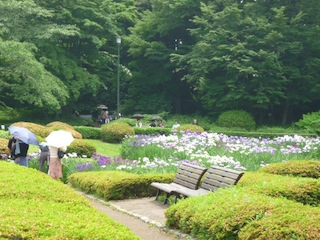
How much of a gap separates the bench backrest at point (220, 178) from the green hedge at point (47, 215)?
10.1 feet

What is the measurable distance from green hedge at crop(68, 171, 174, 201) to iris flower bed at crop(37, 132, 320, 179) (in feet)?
4.31

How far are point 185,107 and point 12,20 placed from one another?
18.5m

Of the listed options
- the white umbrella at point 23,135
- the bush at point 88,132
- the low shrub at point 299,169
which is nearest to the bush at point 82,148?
the white umbrella at point 23,135

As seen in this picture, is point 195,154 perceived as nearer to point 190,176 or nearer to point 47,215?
point 190,176

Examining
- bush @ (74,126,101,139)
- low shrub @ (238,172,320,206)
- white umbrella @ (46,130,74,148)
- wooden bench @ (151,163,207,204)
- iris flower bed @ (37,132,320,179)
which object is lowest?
bush @ (74,126,101,139)

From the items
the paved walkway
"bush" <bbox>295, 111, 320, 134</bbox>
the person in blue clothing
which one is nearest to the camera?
the paved walkway

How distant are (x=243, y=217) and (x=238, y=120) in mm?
27243

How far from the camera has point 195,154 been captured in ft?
43.6

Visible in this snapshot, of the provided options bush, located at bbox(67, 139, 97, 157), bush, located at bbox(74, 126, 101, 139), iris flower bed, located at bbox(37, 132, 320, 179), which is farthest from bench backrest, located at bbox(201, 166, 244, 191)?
bush, located at bbox(74, 126, 101, 139)

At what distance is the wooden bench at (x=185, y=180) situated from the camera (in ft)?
28.0

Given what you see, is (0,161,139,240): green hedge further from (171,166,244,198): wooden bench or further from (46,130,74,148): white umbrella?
(46,130,74,148): white umbrella

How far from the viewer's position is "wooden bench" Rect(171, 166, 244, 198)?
25.2ft

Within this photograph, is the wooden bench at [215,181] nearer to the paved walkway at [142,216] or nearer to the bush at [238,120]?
the paved walkway at [142,216]

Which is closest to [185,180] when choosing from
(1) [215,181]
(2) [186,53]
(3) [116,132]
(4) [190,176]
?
(4) [190,176]
